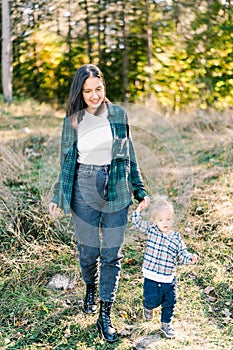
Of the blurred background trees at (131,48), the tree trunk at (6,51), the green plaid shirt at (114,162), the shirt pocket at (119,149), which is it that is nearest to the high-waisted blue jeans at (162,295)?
the green plaid shirt at (114,162)

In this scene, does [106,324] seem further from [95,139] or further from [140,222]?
[95,139]

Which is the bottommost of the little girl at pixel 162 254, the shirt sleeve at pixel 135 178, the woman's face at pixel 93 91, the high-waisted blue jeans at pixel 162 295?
the high-waisted blue jeans at pixel 162 295

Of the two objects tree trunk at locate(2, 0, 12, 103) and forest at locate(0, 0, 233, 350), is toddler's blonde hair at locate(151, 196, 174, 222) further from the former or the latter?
tree trunk at locate(2, 0, 12, 103)

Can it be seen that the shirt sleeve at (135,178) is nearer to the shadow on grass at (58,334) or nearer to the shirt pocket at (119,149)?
the shirt pocket at (119,149)

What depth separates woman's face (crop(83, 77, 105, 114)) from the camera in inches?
124

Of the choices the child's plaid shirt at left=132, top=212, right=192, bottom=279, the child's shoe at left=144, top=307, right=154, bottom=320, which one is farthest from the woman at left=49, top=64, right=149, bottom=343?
the child's shoe at left=144, top=307, right=154, bottom=320

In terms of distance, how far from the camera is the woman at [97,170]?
10.7 feet

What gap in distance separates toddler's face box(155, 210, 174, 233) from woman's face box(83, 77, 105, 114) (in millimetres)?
881

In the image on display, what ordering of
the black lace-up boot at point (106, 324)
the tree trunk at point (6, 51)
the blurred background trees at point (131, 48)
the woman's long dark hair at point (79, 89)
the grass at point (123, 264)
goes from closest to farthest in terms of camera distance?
the woman's long dark hair at point (79, 89) < the black lace-up boot at point (106, 324) < the grass at point (123, 264) < the blurred background trees at point (131, 48) < the tree trunk at point (6, 51)

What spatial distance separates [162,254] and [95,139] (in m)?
0.94

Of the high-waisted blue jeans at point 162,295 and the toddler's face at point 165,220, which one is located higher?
the toddler's face at point 165,220

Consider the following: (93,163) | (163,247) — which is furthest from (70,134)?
(163,247)

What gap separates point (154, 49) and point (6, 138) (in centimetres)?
589

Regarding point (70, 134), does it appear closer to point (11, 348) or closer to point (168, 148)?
point (11, 348)
